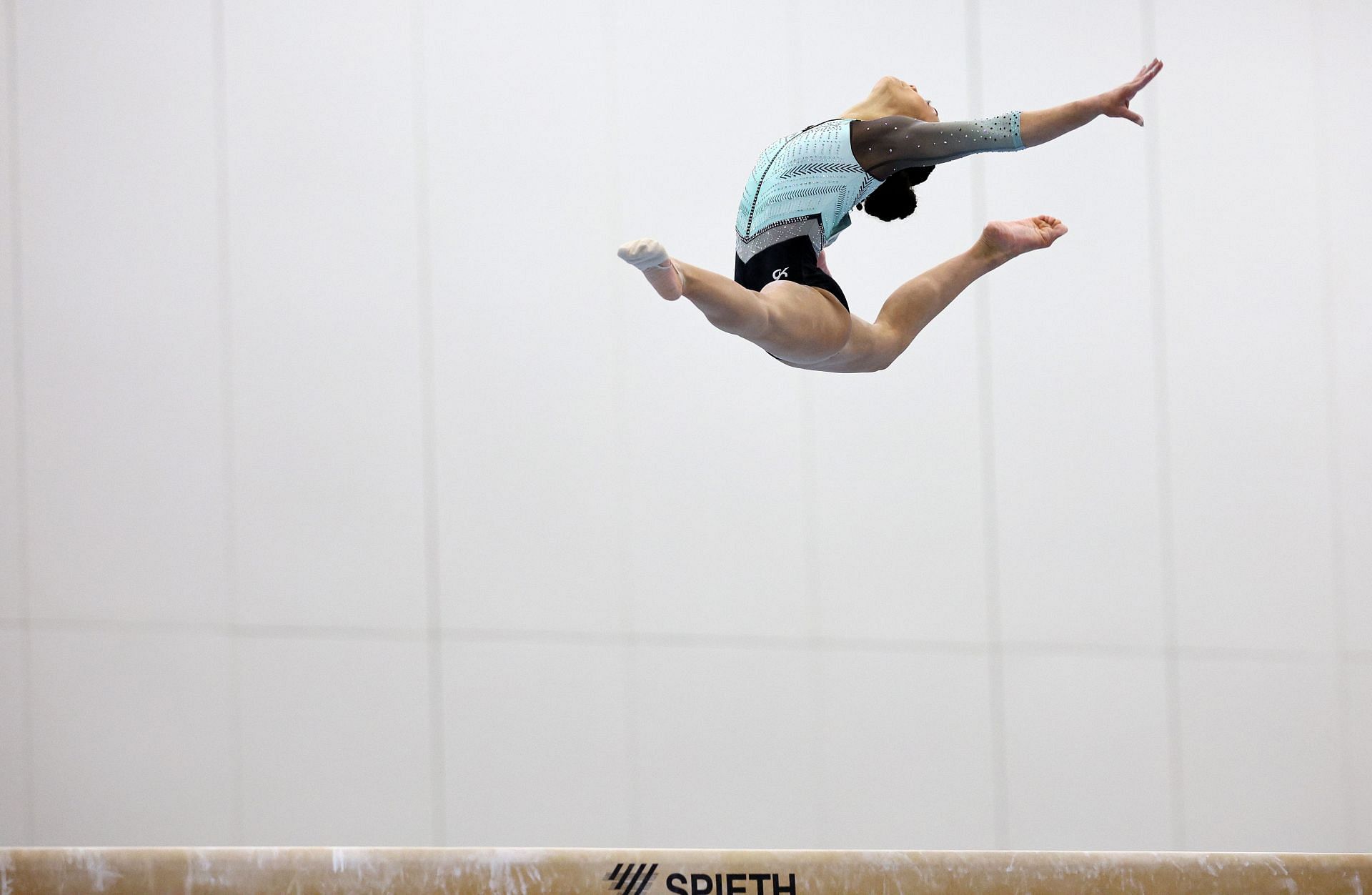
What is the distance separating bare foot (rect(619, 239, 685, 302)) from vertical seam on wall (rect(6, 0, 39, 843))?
3.82 meters

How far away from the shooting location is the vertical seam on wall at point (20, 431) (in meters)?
5.64

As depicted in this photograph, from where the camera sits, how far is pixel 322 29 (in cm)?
570

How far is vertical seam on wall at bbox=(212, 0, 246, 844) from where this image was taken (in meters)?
5.55

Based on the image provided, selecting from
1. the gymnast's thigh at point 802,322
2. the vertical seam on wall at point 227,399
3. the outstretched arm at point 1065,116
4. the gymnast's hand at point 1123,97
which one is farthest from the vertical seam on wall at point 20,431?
the gymnast's hand at point 1123,97

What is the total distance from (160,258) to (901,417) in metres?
2.98

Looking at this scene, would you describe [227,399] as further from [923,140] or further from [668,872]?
[923,140]

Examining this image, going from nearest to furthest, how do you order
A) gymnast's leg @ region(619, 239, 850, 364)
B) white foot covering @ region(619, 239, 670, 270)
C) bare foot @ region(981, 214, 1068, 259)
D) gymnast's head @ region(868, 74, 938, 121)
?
white foot covering @ region(619, 239, 670, 270), gymnast's leg @ region(619, 239, 850, 364), gymnast's head @ region(868, 74, 938, 121), bare foot @ region(981, 214, 1068, 259)

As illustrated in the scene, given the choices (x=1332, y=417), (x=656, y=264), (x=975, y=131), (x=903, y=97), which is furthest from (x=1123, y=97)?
(x=1332, y=417)

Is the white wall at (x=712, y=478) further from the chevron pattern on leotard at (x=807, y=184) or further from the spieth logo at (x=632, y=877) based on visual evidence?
the spieth logo at (x=632, y=877)

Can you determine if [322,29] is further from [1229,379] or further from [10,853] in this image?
[1229,379]

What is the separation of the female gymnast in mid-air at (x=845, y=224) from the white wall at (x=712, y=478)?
170 centimetres

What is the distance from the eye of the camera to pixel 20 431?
5777mm

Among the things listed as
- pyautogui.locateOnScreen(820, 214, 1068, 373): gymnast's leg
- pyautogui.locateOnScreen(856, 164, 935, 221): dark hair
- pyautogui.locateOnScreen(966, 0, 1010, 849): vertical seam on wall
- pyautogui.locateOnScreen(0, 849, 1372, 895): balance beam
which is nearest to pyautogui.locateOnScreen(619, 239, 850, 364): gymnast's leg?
pyautogui.locateOnScreen(820, 214, 1068, 373): gymnast's leg

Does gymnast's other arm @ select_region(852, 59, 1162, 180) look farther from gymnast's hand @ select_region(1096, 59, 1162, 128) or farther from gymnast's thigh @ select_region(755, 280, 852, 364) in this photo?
gymnast's thigh @ select_region(755, 280, 852, 364)
